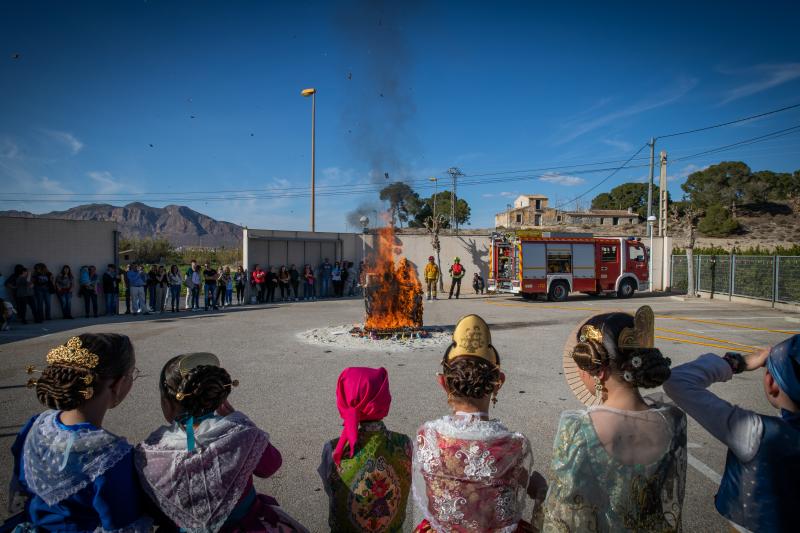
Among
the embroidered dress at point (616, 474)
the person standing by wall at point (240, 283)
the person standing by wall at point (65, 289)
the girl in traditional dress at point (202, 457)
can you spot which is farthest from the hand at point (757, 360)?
the person standing by wall at point (240, 283)

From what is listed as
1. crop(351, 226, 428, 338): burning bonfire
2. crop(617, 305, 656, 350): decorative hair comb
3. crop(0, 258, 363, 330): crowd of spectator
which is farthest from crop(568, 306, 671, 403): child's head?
crop(0, 258, 363, 330): crowd of spectator

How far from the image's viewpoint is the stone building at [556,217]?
63000 millimetres

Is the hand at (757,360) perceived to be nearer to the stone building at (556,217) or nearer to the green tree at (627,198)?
the stone building at (556,217)

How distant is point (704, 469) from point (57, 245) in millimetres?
18440

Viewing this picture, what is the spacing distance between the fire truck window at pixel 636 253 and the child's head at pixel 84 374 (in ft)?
79.3

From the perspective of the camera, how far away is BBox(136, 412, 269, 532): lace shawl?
6.77 ft

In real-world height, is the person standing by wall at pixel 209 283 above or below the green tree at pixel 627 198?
below

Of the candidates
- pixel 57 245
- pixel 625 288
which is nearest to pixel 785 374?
pixel 57 245

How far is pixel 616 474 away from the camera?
1958 mm

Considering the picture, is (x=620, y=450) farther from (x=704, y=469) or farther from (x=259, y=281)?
(x=259, y=281)

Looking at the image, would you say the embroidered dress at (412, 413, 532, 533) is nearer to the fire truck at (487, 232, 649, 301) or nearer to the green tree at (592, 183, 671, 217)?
the fire truck at (487, 232, 649, 301)

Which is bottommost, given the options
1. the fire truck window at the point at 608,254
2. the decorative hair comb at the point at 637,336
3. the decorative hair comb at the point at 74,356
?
the decorative hair comb at the point at 74,356

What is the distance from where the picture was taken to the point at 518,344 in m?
10.5

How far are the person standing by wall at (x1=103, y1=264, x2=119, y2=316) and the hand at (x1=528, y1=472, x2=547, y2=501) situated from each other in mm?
17447
